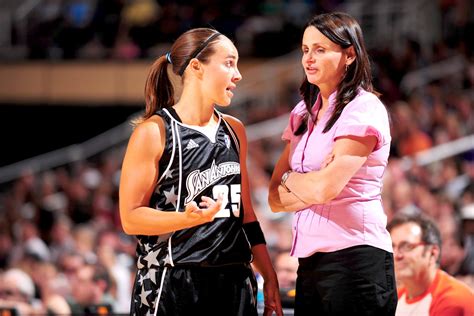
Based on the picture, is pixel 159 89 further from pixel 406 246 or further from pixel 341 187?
pixel 406 246

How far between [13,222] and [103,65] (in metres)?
3.89

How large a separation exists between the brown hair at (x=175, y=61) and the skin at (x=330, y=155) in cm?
35

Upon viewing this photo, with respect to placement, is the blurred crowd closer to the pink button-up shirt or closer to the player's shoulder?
the player's shoulder

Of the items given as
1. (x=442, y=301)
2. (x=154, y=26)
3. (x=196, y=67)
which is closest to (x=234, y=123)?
(x=196, y=67)

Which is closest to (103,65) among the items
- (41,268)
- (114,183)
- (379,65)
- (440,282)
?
(114,183)

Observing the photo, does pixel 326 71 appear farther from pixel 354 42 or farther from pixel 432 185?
pixel 432 185

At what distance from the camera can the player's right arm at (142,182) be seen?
3.17 m

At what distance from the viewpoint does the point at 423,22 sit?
13.8m

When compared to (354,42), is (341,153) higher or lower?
lower

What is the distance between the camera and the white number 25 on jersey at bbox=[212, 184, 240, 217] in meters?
3.27

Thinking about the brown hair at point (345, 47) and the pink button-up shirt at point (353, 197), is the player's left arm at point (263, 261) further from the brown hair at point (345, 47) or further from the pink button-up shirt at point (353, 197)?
the brown hair at point (345, 47)

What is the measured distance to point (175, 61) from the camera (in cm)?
335

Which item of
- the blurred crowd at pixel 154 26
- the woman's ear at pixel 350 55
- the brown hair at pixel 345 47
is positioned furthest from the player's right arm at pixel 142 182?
the blurred crowd at pixel 154 26

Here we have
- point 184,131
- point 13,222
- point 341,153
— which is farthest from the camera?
point 13,222
